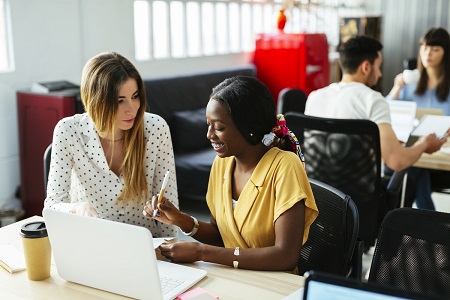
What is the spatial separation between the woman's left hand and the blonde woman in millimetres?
529

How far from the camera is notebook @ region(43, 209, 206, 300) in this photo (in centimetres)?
130

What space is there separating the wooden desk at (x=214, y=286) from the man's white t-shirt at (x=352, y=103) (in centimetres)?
142

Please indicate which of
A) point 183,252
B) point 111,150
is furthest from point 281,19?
point 183,252

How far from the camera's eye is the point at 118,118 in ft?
6.63

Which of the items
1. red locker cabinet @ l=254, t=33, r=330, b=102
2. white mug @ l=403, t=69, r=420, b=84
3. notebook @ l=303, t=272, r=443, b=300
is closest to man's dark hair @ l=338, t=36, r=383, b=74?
white mug @ l=403, t=69, r=420, b=84

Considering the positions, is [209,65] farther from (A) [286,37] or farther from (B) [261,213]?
(B) [261,213]

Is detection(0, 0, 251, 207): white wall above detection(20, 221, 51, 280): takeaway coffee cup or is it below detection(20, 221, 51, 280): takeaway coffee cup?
above

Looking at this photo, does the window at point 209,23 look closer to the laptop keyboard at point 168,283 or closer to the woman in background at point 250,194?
the woman in background at point 250,194

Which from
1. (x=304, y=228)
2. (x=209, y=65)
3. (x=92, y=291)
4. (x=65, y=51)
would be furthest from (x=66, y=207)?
(x=209, y=65)

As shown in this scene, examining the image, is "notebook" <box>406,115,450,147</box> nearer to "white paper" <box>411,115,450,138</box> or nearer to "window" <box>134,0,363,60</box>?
"white paper" <box>411,115,450,138</box>

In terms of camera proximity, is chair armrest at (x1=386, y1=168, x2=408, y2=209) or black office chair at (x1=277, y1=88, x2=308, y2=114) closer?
chair armrest at (x1=386, y1=168, x2=408, y2=209)

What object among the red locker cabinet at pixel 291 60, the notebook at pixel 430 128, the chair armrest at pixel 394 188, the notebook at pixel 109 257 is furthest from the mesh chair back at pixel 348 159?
the red locker cabinet at pixel 291 60

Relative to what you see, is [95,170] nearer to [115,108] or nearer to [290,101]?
[115,108]

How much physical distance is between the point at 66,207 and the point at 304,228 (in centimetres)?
78
